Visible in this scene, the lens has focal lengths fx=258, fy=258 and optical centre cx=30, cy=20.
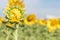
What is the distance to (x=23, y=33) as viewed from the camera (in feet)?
18.0

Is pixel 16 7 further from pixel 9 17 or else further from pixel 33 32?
pixel 33 32

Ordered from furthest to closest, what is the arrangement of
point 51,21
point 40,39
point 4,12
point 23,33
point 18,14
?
1. point 23,33
2. point 40,39
3. point 51,21
4. point 4,12
5. point 18,14

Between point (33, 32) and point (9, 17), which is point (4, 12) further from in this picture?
point (33, 32)

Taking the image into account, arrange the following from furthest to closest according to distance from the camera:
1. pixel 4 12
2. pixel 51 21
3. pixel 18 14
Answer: pixel 51 21 → pixel 4 12 → pixel 18 14

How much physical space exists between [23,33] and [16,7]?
3778 millimetres

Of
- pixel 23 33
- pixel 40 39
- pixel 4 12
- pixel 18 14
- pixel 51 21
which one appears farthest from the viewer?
pixel 23 33

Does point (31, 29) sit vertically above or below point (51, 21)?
below

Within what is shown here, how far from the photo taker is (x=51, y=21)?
2.65 metres

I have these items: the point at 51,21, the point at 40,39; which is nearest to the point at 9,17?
the point at 51,21

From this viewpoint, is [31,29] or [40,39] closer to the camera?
[40,39]

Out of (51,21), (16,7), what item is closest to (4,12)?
(16,7)

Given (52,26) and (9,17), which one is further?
(52,26)

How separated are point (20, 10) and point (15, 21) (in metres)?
0.09

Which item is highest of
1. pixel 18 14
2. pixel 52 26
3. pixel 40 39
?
pixel 18 14
